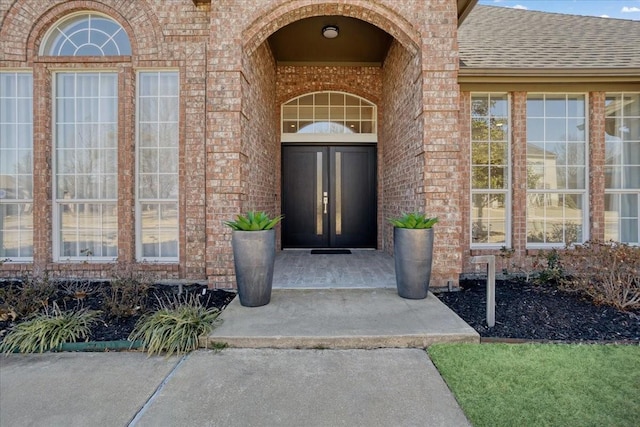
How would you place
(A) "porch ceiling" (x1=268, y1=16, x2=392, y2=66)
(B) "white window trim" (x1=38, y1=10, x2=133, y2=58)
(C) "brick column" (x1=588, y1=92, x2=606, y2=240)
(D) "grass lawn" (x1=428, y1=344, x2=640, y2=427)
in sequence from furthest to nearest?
1. (A) "porch ceiling" (x1=268, y1=16, x2=392, y2=66)
2. (C) "brick column" (x1=588, y1=92, x2=606, y2=240)
3. (B) "white window trim" (x1=38, y1=10, x2=133, y2=58)
4. (D) "grass lawn" (x1=428, y1=344, x2=640, y2=427)

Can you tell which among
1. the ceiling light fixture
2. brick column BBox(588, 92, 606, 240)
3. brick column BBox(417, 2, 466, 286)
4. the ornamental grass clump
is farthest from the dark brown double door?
the ornamental grass clump

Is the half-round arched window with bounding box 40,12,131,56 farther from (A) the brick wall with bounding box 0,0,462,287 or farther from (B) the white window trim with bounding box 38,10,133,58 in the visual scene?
(A) the brick wall with bounding box 0,0,462,287

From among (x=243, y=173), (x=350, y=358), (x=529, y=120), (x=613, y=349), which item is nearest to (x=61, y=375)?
(x=350, y=358)

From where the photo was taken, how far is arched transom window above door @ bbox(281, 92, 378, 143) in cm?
748

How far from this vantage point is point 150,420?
6.81ft

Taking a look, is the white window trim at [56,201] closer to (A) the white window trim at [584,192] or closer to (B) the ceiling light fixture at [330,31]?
(B) the ceiling light fixture at [330,31]

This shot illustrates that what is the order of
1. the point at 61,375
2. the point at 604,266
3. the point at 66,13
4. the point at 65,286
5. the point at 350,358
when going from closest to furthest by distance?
the point at 61,375 < the point at 350,358 < the point at 604,266 < the point at 65,286 < the point at 66,13

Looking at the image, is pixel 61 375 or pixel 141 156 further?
pixel 141 156

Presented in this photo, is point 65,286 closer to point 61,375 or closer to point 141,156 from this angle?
point 141,156

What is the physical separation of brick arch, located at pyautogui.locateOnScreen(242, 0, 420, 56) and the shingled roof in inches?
41.6

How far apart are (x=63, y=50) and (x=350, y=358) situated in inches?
235

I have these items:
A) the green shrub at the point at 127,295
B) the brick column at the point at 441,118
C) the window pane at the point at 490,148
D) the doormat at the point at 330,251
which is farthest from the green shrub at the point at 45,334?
the window pane at the point at 490,148

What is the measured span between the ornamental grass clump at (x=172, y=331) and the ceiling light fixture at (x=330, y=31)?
491 cm

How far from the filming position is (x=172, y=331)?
3.03 metres
